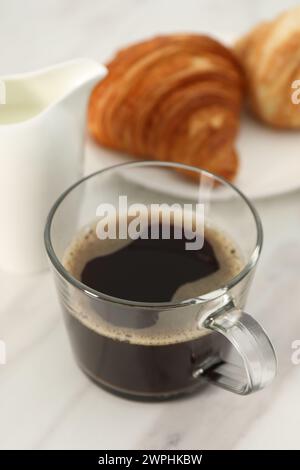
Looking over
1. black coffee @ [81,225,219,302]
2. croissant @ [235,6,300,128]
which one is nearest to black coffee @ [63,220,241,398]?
black coffee @ [81,225,219,302]

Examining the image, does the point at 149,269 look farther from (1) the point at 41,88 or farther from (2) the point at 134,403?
(1) the point at 41,88

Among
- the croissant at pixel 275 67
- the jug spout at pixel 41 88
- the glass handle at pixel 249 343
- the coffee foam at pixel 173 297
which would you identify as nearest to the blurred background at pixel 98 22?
the croissant at pixel 275 67

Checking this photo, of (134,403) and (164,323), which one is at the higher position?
(164,323)

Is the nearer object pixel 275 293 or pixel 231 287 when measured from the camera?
pixel 231 287

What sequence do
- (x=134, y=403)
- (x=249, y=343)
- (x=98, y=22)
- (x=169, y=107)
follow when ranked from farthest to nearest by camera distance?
(x=98, y=22) → (x=169, y=107) → (x=134, y=403) → (x=249, y=343)

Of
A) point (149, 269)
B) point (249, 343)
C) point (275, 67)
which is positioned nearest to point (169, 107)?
point (275, 67)

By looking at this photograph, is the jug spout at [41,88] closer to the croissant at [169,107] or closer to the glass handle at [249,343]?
the croissant at [169,107]
